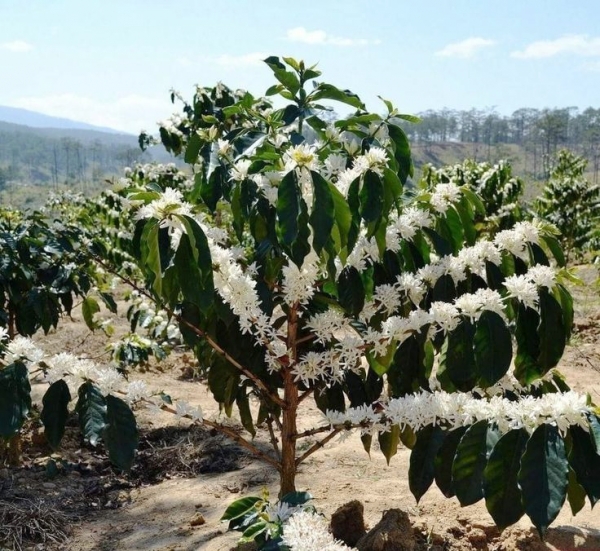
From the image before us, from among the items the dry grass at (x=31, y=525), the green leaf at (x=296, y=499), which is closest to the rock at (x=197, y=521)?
the dry grass at (x=31, y=525)

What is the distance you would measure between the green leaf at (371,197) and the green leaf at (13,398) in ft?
3.04

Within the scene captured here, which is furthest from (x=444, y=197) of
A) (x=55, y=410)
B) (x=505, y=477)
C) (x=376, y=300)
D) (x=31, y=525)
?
(x=31, y=525)

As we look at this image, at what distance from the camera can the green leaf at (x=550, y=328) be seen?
5.71 feet

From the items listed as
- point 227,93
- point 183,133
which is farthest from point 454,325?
point 183,133

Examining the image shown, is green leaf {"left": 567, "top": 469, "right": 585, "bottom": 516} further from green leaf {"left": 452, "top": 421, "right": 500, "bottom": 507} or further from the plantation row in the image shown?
green leaf {"left": 452, "top": 421, "right": 500, "bottom": 507}

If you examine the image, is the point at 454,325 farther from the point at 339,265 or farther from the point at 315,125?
the point at 315,125

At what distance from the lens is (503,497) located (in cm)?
130

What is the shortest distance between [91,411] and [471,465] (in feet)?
2.93

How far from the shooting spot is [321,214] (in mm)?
1549

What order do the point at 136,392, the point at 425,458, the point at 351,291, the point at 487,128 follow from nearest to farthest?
the point at 425,458
the point at 136,392
the point at 351,291
the point at 487,128

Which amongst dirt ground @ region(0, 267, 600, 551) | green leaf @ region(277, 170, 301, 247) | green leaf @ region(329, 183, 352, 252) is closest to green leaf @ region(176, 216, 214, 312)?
green leaf @ region(277, 170, 301, 247)

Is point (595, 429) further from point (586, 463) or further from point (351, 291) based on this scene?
point (351, 291)

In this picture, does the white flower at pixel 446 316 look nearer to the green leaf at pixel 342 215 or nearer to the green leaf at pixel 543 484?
the green leaf at pixel 342 215

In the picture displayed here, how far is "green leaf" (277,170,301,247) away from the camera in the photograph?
153cm
